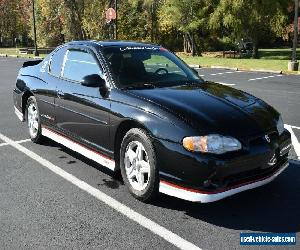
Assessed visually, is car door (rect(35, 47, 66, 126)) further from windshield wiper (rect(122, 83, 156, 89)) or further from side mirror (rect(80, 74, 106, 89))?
windshield wiper (rect(122, 83, 156, 89))

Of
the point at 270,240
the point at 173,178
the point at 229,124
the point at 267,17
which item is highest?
the point at 267,17

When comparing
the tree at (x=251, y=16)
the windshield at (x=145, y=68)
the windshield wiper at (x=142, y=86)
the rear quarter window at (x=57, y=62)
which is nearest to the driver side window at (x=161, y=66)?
the windshield at (x=145, y=68)

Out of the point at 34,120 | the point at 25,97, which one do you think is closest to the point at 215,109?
the point at 34,120

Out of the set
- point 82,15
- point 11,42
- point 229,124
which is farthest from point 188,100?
point 11,42

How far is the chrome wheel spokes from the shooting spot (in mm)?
4516

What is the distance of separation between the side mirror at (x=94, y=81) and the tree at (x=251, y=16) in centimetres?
2725

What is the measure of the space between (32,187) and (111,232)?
1.55 meters

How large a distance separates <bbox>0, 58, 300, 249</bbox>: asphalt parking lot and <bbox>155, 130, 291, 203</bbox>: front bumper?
0.97 ft

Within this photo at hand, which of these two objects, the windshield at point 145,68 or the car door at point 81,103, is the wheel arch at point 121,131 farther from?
the windshield at point 145,68

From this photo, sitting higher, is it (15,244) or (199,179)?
(199,179)

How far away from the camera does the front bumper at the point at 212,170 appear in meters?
3.94

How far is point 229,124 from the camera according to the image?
4.19 meters

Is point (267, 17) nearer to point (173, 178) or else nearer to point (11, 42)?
point (173, 178)

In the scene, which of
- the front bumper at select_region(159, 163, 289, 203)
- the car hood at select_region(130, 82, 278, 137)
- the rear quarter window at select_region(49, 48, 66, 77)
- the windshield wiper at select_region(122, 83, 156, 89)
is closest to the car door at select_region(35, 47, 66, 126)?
the rear quarter window at select_region(49, 48, 66, 77)
